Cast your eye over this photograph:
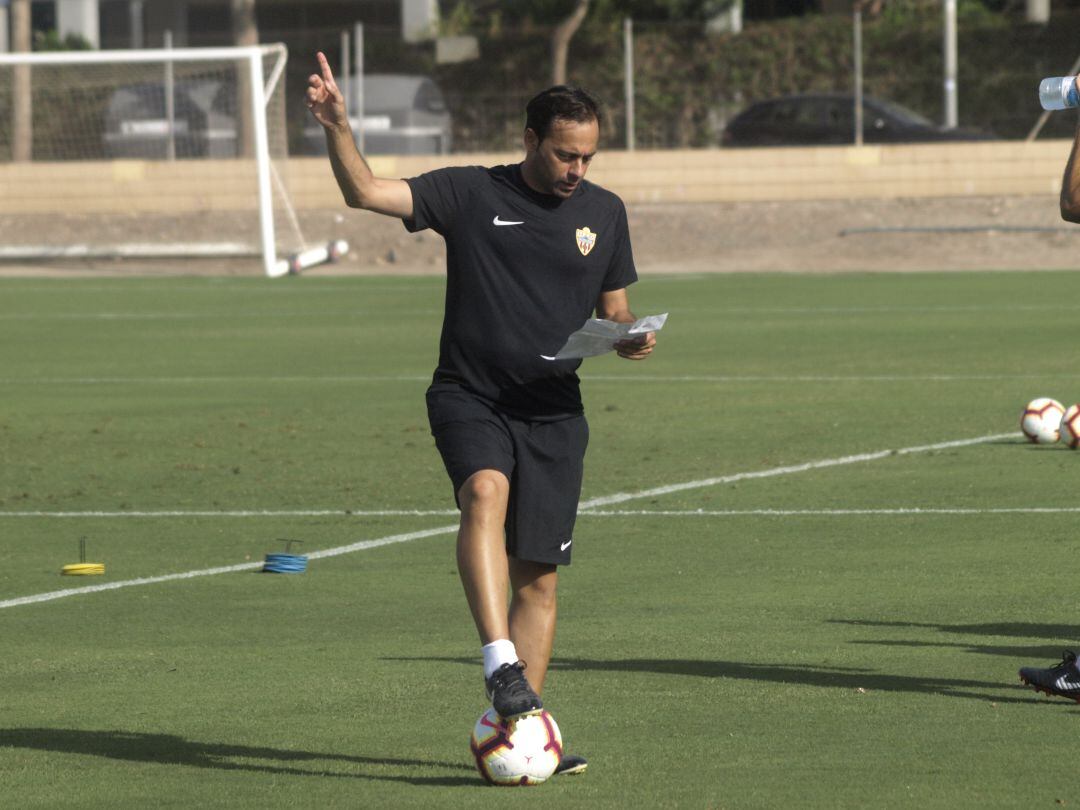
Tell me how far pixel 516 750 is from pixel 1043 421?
28.0ft

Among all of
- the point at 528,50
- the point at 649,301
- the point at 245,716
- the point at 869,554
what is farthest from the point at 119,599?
the point at 528,50

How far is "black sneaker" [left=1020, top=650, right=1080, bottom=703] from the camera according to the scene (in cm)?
695

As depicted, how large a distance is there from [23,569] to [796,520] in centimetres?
383

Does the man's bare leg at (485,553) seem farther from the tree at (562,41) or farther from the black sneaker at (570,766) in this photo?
the tree at (562,41)

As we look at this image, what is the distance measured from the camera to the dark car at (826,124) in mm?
39156

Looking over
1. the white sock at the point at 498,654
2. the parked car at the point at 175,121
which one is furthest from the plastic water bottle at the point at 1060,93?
the parked car at the point at 175,121

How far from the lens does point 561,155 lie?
6402mm

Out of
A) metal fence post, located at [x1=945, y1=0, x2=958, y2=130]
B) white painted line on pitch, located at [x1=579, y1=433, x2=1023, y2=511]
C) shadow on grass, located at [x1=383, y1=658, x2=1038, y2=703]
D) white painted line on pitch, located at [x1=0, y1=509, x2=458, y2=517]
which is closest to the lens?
shadow on grass, located at [x1=383, y1=658, x2=1038, y2=703]

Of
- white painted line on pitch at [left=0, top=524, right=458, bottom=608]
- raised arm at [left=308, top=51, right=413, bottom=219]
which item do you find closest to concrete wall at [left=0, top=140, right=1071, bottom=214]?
white painted line on pitch at [left=0, top=524, right=458, bottom=608]

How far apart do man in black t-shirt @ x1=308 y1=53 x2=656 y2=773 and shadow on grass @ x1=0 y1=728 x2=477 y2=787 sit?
466mm

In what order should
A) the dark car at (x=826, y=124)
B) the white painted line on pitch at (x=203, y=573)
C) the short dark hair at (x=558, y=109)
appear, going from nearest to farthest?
the short dark hair at (x=558, y=109), the white painted line on pitch at (x=203, y=573), the dark car at (x=826, y=124)

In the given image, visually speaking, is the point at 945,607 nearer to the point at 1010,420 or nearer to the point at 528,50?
the point at 1010,420

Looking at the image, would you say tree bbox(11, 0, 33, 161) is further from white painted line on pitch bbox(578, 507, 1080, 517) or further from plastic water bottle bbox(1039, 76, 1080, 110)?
plastic water bottle bbox(1039, 76, 1080, 110)

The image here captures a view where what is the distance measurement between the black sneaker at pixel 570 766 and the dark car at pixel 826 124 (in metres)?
33.6
